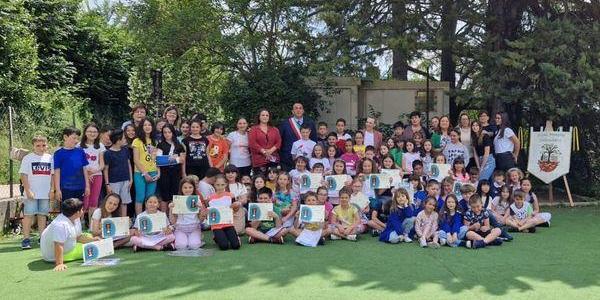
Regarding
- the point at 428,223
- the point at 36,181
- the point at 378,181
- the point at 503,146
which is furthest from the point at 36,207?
the point at 503,146

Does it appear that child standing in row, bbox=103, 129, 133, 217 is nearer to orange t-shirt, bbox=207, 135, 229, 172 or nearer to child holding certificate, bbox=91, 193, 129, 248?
child holding certificate, bbox=91, 193, 129, 248

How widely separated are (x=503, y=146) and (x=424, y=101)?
3.77 m

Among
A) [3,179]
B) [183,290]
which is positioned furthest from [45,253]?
[3,179]

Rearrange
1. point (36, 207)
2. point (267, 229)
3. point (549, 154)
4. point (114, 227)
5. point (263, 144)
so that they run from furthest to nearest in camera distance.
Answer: point (549, 154) → point (263, 144) → point (267, 229) → point (36, 207) → point (114, 227)

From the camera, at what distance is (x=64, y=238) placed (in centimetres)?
572

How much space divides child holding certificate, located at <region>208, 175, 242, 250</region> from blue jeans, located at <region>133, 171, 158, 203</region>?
1028mm

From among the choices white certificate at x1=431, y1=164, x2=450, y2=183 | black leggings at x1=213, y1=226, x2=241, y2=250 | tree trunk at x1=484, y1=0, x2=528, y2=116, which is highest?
tree trunk at x1=484, y1=0, x2=528, y2=116

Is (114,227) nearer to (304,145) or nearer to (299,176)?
(299,176)

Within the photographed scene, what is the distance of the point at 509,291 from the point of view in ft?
15.9

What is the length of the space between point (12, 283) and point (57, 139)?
34.7ft

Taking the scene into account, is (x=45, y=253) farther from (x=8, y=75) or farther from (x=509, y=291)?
(x=8, y=75)

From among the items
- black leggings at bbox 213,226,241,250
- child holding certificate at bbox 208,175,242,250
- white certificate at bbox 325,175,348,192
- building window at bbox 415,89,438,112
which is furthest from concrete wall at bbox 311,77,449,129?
black leggings at bbox 213,226,241,250

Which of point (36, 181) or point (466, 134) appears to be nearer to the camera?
point (36, 181)

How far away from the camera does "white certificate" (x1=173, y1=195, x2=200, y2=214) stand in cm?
679
